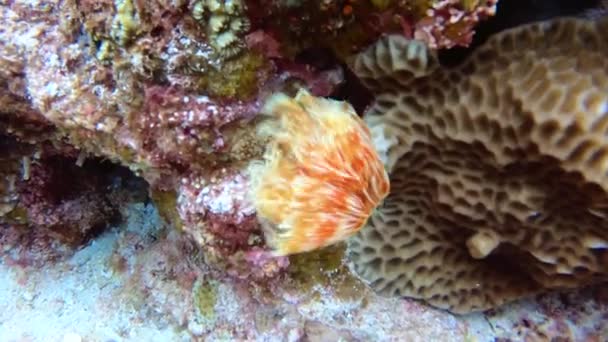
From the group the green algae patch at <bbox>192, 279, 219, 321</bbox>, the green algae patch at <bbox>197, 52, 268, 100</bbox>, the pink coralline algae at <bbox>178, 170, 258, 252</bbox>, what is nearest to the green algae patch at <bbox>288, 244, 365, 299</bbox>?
the pink coralline algae at <bbox>178, 170, 258, 252</bbox>

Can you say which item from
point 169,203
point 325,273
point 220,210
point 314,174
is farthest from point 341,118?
point 169,203

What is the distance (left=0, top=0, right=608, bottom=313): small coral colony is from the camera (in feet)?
Answer: 7.15

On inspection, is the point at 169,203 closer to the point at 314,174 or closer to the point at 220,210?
the point at 220,210

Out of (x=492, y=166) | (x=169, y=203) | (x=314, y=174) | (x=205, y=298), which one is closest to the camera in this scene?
(x=314, y=174)

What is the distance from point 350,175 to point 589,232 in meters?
1.24

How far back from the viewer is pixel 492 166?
7.98 feet

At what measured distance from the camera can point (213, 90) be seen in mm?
2316

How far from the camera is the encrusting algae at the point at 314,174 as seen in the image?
222cm

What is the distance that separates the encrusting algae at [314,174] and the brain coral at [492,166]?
0.83ft

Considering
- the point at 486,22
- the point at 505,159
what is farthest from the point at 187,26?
the point at 505,159

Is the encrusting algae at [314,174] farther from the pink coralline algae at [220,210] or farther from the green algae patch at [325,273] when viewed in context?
the green algae patch at [325,273]

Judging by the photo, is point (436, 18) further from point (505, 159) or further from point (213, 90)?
point (213, 90)

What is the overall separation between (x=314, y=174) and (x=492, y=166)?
0.90 m

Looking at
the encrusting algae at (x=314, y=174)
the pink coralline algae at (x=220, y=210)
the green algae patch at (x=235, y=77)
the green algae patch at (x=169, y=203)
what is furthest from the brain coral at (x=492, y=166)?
the green algae patch at (x=169, y=203)
